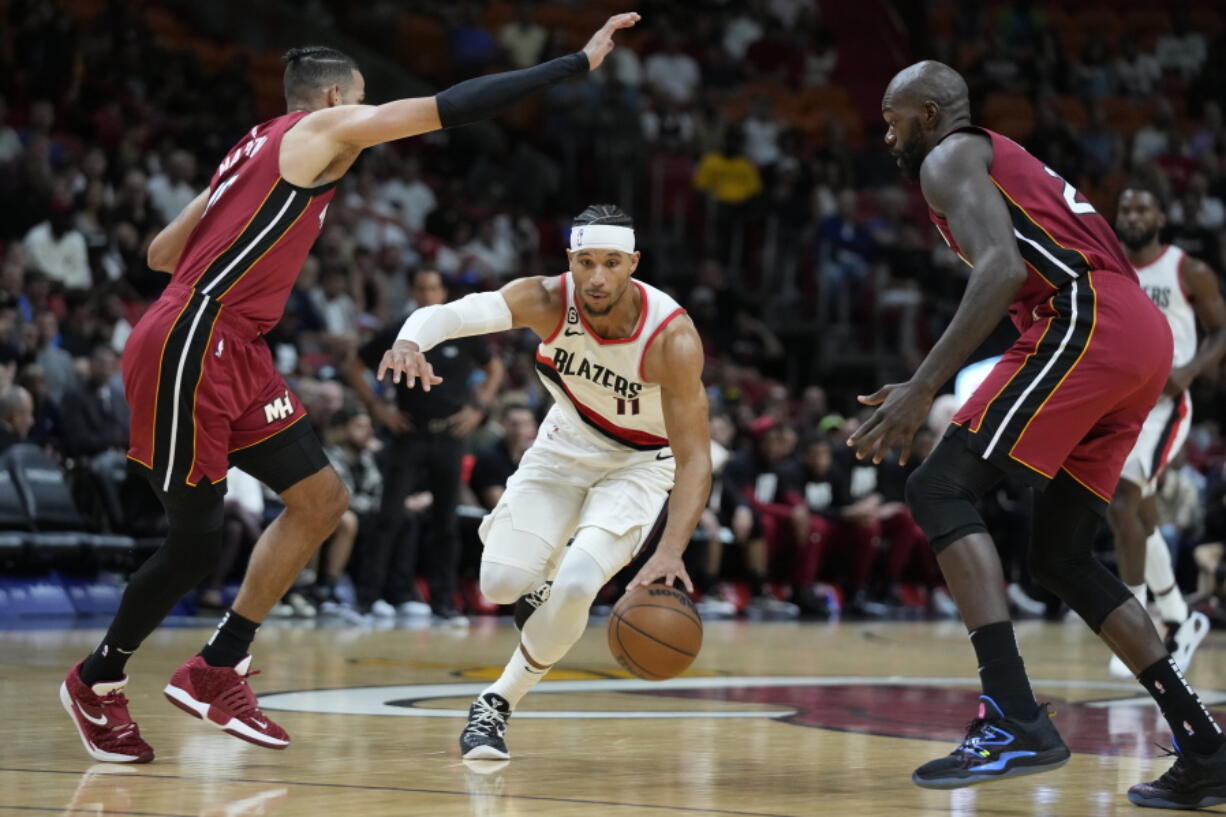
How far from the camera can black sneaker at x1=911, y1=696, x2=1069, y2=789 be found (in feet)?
14.5

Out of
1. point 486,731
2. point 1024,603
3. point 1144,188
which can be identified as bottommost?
point 1024,603

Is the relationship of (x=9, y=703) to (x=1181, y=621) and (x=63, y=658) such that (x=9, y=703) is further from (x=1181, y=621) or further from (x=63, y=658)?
(x=1181, y=621)

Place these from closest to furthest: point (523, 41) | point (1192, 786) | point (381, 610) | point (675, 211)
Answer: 1. point (1192, 786)
2. point (381, 610)
3. point (675, 211)
4. point (523, 41)

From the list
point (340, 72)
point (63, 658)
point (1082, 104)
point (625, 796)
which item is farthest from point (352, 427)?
point (1082, 104)

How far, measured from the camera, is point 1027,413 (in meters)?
4.59

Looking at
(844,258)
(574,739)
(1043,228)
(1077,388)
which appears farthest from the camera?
(844,258)

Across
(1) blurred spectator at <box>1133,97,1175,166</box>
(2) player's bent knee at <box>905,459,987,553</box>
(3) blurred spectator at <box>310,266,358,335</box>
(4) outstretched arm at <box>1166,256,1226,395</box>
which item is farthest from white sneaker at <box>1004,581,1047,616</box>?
(2) player's bent knee at <box>905,459,987,553</box>

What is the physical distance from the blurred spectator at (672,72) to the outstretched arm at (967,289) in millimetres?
16245

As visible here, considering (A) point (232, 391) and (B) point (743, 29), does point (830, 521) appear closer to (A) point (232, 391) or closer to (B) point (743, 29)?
(A) point (232, 391)

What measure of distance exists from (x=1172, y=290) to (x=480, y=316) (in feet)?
14.0

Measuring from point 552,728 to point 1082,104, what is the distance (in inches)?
715

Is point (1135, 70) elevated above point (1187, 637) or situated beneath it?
elevated above

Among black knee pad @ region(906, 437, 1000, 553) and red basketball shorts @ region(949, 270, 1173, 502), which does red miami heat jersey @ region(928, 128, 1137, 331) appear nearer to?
red basketball shorts @ region(949, 270, 1173, 502)

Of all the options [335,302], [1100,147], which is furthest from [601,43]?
[1100,147]
